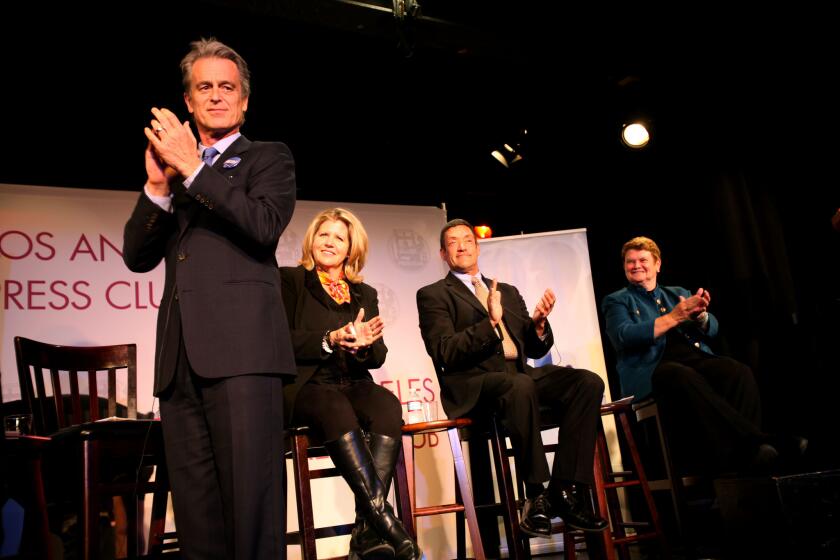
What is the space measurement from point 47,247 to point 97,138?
1.07 m

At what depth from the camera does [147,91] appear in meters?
4.80

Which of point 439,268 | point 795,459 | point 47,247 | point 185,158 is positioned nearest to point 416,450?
point 439,268

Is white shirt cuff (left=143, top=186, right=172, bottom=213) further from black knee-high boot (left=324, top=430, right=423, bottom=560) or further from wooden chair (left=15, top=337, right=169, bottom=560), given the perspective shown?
black knee-high boot (left=324, top=430, right=423, bottom=560)

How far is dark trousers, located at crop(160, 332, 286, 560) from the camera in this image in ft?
5.57

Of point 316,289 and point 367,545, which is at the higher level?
point 316,289

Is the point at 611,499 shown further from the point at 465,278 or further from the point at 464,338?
the point at 465,278

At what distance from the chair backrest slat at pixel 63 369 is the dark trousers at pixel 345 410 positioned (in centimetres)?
107

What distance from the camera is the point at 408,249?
509cm

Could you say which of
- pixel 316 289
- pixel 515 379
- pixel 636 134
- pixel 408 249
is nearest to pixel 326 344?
pixel 316 289

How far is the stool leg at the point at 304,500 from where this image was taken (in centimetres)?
262

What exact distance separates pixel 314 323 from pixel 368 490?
2.76 feet

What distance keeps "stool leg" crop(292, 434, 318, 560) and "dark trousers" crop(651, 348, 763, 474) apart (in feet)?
6.77

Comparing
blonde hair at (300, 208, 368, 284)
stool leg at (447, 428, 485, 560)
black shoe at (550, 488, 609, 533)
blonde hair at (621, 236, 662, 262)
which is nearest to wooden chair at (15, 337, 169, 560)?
blonde hair at (300, 208, 368, 284)

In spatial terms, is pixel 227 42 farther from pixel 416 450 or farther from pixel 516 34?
pixel 416 450
